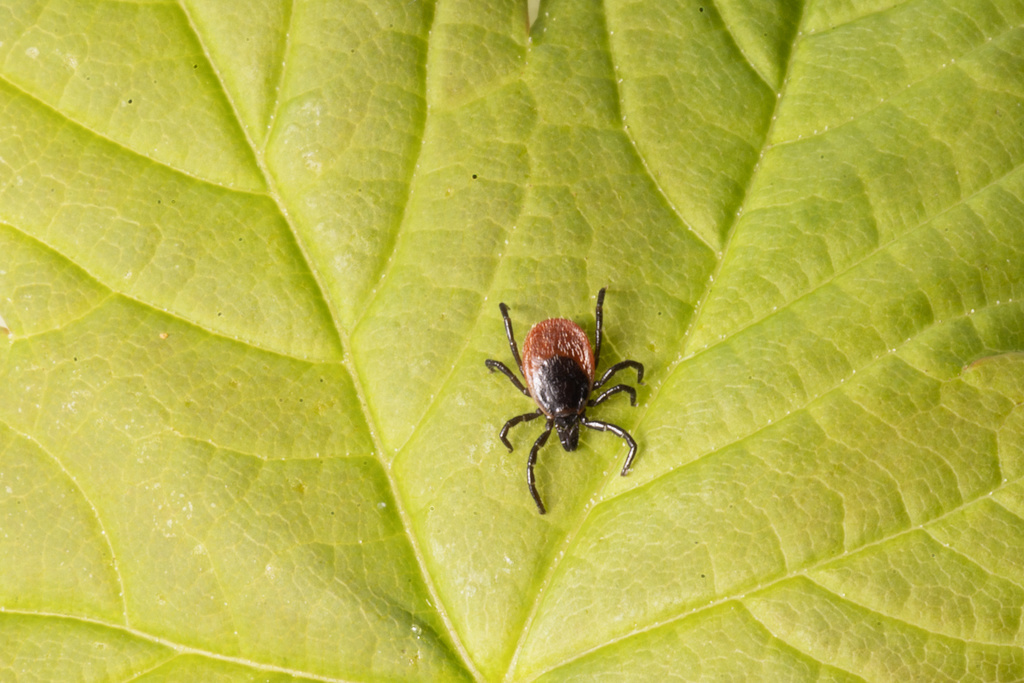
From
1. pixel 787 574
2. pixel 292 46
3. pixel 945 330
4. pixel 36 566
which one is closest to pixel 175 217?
pixel 292 46

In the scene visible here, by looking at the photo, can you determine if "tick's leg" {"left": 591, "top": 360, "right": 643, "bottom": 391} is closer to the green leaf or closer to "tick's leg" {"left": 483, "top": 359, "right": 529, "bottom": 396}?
the green leaf

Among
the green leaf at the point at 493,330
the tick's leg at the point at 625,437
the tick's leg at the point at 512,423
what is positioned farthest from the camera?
the tick's leg at the point at 512,423

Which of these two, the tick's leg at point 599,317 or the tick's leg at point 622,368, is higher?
the tick's leg at point 599,317

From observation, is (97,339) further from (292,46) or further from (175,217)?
(292,46)

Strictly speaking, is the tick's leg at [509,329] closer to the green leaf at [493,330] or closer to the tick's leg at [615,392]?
the green leaf at [493,330]

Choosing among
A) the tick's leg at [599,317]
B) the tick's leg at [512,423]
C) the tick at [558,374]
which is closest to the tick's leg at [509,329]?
the tick at [558,374]

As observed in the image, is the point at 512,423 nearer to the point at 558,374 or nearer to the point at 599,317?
the point at 558,374

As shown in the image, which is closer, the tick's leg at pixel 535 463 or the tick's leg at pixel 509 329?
the tick's leg at pixel 535 463

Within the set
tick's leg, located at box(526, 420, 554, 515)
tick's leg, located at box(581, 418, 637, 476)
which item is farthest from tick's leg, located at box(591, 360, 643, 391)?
tick's leg, located at box(526, 420, 554, 515)
